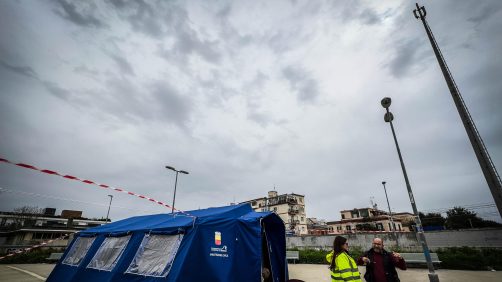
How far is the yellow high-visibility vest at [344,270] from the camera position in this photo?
4660mm

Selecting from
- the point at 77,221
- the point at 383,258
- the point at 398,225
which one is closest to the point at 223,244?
the point at 383,258

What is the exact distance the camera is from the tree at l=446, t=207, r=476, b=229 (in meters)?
40.6

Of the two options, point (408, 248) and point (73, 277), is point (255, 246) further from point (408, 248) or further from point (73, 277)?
point (408, 248)

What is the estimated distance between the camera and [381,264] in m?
5.11

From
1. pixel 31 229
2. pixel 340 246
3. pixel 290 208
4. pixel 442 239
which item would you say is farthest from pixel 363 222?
pixel 31 229

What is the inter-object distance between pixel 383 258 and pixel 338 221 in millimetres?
61998

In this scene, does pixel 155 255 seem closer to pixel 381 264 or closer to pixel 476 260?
pixel 381 264

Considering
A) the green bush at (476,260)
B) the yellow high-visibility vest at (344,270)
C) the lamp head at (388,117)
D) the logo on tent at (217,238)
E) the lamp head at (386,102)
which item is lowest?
the green bush at (476,260)

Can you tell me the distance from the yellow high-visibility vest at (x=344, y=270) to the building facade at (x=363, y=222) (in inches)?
2125

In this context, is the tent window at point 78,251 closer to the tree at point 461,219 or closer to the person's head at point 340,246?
the person's head at point 340,246

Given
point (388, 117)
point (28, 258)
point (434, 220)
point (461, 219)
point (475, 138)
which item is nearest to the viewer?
point (475, 138)

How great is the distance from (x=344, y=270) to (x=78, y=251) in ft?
34.4

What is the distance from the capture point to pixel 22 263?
2023 cm

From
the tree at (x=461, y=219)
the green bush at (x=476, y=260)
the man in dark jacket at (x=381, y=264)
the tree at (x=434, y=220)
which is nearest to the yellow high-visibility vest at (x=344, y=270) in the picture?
the man in dark jacket at (x=381, y=264)
